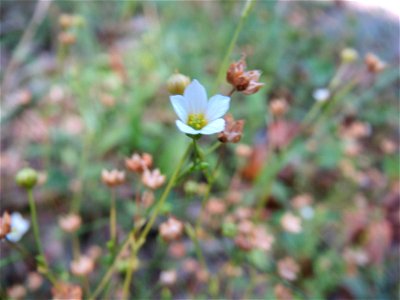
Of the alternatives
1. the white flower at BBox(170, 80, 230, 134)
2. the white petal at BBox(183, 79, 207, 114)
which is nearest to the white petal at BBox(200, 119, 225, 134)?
the white flower at BBox(170, 80, 230, 134)

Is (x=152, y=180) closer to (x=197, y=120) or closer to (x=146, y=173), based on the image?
(x=146, y=173)

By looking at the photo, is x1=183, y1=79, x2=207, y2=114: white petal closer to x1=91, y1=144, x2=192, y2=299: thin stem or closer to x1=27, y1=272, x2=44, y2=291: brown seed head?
x1=91, y1=144, x2=192, y2=299: thin stem

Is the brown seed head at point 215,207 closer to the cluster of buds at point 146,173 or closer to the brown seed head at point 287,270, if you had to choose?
the brown seed head at point 287,270

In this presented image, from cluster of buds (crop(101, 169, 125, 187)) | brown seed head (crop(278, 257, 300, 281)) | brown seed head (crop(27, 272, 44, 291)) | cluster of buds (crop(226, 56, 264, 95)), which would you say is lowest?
brown seed head (crop(278, 257, 300, 281))

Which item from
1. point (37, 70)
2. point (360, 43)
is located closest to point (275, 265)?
point (37, 70)

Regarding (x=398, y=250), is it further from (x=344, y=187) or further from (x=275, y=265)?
(x=275, y=265)

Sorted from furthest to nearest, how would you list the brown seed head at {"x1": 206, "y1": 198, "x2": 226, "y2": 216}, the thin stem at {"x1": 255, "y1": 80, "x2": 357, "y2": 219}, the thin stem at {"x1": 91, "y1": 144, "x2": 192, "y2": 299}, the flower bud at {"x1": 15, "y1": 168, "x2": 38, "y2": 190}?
the brown seed head at {"x1": 206, "y1": 198, "x2": 226, "y2": 216} < the thin stem at {"x1": 255, "y1": 80, "x2": 357, "y2": 219} < the flower bud at {"x1": 15, "y1": 168, "x2": 38, "y2": 190} < the thin stem at {"x1": 91, "y1": 144, "x2": 192, "y2": 299}
